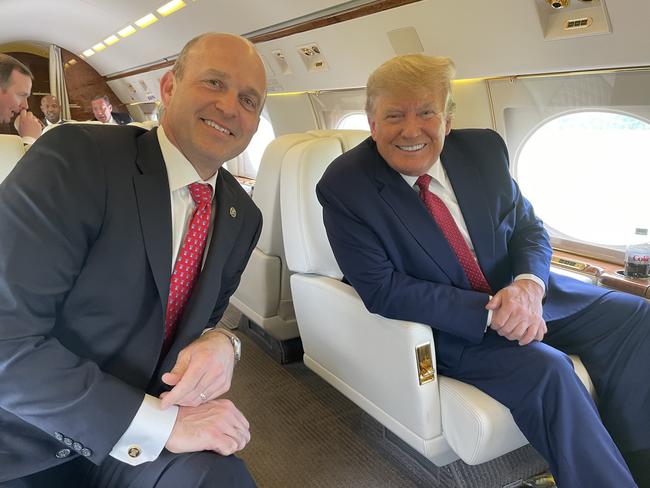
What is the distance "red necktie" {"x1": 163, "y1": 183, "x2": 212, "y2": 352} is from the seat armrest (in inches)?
28.7

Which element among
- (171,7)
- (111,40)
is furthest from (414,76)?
(111,40)

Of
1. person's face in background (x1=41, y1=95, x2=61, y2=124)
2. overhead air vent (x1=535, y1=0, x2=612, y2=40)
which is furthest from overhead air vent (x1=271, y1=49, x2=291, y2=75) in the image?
person's face in background (x1=41, y1=95, x2=61, y2=124)

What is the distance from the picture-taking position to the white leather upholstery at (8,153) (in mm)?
2104

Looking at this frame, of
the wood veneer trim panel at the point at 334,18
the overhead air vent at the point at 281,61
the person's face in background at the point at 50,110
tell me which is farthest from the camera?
the person's face in background at the point at 50,110

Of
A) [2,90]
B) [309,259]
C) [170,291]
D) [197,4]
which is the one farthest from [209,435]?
[197,4]

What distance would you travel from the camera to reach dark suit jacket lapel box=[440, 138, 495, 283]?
2.00 metres

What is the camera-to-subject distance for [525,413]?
62.8 inches

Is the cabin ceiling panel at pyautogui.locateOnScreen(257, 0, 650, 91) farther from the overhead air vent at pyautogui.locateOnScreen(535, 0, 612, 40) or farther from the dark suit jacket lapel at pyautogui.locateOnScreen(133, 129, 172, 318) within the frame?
the dark suit jacket lapel at pyautogui.locateOnScreen(133, 129, 172, 318)

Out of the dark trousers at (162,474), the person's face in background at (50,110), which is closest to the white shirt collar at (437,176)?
the dark trousers at (162,474)

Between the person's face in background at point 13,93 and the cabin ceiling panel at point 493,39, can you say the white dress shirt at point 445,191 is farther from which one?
the person's face in background at point 13,93

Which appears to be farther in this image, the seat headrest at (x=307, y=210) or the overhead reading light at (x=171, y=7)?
the overhead reading light at (x=171, y=7)

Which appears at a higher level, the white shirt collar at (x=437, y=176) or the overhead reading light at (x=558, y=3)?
the overhead reading light at (x=558, y=3)

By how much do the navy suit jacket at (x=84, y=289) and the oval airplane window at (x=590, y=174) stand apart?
231 cm

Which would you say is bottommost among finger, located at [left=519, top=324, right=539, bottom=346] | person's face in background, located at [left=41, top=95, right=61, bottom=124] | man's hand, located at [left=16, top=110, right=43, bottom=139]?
finger, located at [left=519, top=324, right=539, bottom=346]
